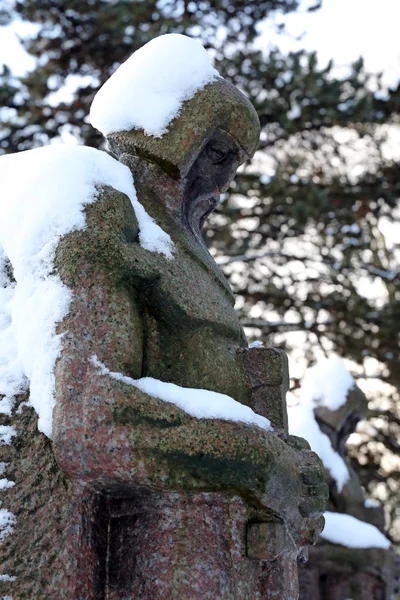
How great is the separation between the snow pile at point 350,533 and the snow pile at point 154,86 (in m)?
3.36

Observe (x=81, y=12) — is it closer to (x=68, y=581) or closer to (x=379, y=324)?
(x=379, y=324)

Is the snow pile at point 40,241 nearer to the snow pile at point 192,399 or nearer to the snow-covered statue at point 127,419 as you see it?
the snow-covered statue at point 127,419

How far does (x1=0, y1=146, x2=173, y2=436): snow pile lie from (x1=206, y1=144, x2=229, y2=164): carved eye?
14.3 inches

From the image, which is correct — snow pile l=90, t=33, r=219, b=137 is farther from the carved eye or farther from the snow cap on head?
the carved eye

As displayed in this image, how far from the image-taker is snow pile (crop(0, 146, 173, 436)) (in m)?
1.75

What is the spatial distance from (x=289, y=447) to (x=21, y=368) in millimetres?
716

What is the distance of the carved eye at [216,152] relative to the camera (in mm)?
2336

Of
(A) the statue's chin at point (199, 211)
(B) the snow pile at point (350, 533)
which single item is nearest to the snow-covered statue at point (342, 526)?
(B) the snow pile at point (350, 533)

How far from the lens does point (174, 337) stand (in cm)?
199

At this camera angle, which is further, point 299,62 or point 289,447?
point 299,62

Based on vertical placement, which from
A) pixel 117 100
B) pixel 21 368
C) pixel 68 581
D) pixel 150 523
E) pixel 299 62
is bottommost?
pixel 68 581

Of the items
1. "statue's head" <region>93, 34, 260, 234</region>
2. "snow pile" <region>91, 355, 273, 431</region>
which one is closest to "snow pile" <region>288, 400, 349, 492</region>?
"statue's head" <region>93, 34, 260, 234</region>

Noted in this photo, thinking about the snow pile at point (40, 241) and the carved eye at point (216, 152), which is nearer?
the snow pile at point (40, 241)

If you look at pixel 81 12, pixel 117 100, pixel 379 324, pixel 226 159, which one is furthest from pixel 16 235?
pixel 379 324
